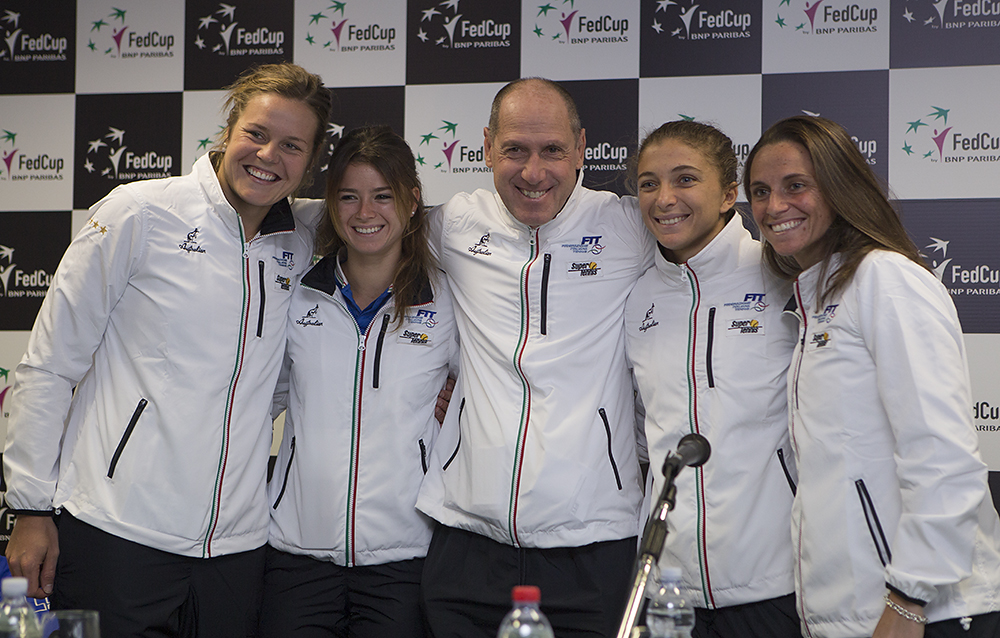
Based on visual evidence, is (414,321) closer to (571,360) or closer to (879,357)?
(571,360)

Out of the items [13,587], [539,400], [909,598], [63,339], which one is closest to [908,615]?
[909,598]

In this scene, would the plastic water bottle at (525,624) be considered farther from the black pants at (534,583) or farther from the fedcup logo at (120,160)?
the fedcup logo at (120,160)

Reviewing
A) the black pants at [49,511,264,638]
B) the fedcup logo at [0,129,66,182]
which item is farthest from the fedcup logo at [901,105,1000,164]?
the fedcup logo at [0,129,66,182]

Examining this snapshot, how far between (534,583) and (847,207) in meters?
1.16

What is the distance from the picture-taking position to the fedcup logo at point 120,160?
3.18m

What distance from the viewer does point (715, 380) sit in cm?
196

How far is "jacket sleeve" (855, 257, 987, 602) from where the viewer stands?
1.47 metres

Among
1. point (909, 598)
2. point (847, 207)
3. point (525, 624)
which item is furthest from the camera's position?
point (847, 207)

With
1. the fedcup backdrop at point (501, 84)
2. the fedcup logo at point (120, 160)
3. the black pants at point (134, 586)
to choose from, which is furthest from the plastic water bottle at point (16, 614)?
the fedcup logo at point (120, 160)

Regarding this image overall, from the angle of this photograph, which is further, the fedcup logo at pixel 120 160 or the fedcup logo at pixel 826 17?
the fedcup logo at pixel 120 160

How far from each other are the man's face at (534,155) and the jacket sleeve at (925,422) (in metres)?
0.85

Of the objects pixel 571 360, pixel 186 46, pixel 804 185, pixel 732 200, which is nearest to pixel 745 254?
pixel 732 200

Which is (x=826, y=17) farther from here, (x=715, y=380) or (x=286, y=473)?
(x=286, y=473)

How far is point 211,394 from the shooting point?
→ 6.63ft
